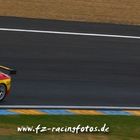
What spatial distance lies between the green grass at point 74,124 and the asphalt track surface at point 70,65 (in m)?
1.59

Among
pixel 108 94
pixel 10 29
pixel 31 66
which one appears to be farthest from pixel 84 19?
pixel 108 94

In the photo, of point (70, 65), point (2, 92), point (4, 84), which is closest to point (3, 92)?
point (2, 92)

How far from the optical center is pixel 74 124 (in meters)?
14.8

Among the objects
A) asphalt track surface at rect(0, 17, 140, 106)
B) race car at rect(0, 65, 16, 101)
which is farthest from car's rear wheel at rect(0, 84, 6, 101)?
asphalt track surface at rect(0, 17, 140, 106)

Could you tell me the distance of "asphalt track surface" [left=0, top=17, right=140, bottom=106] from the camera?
17.8m

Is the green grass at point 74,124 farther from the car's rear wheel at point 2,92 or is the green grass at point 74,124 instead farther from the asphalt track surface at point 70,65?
the asphalt track surface at point 70,65

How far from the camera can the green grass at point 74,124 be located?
1362 centimetres

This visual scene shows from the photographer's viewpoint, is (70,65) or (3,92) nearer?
(3,92)

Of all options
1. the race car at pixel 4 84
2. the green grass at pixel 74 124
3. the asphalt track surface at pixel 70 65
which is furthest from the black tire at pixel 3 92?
the green grass at pixel 74 124

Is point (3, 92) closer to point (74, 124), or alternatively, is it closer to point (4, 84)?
point (4, 84)

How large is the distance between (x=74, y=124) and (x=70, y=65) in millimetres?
6526

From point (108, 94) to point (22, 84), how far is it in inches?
89.0

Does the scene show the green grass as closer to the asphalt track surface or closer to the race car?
the race car

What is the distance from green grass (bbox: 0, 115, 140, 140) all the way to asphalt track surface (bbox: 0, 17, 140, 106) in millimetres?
1595
